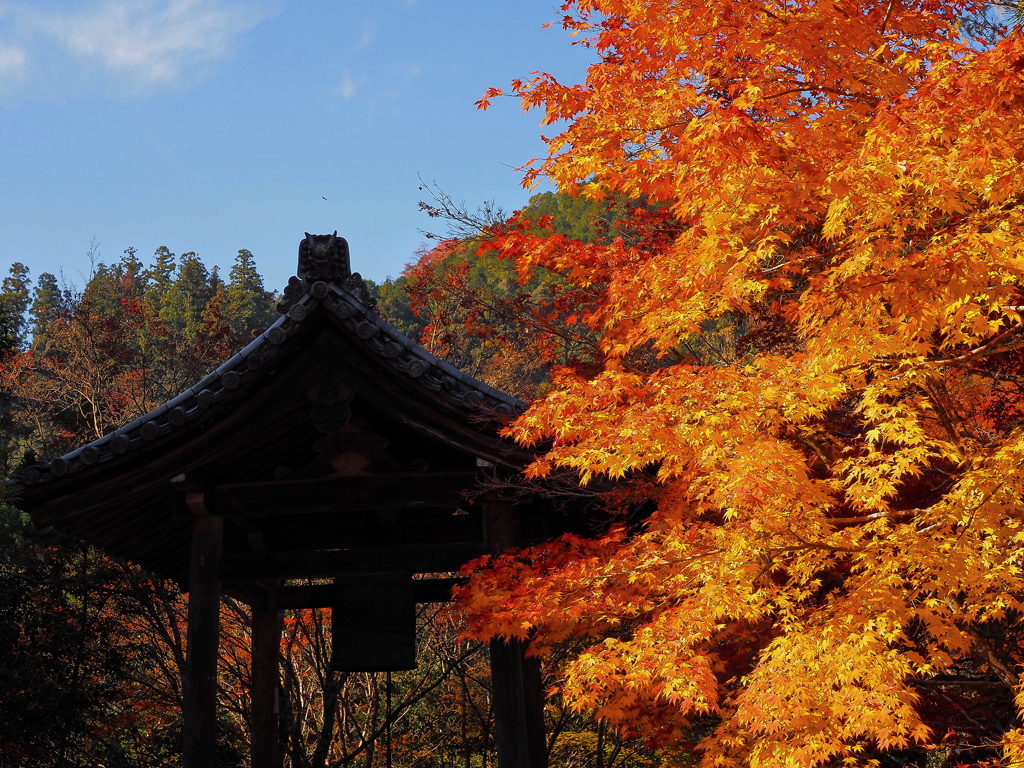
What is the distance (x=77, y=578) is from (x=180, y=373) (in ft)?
19.4

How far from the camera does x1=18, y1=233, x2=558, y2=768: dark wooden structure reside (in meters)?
5.92

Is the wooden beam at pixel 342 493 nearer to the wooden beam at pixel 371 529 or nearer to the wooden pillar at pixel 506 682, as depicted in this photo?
the wooden pillar at pixel 506 682

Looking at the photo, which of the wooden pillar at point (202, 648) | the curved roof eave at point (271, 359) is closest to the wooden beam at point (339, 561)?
the wooden pillar at point (202, 648)

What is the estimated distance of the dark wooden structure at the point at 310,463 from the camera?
19.4 feet

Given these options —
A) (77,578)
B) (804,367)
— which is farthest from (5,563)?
(804,367)

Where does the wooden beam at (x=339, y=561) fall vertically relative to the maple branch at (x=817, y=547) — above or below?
above

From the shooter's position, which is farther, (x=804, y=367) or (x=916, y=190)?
(x=804, y=367)

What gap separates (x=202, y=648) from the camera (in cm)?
617

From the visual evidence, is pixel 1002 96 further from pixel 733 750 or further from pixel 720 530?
pixel 733 750

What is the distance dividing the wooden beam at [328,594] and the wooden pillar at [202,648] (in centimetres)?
188

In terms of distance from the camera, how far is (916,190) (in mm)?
4625

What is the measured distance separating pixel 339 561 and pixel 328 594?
222cm

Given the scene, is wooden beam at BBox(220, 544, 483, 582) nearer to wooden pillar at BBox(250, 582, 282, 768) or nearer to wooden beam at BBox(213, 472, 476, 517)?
wooden beam at BBox(213, 472, 476, 517)

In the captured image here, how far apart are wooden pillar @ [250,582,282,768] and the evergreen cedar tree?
4317 millimetres
